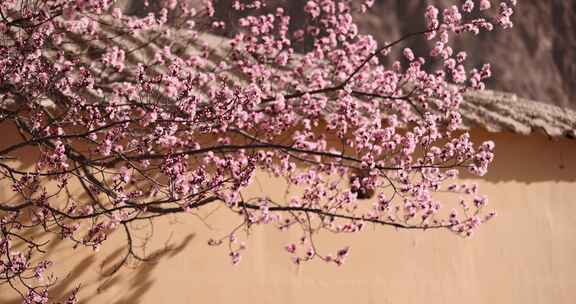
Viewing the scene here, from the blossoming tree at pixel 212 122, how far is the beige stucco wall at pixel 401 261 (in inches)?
6.1

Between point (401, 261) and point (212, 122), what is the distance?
2705 mm

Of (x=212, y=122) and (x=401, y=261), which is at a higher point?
(x=212, y=122)

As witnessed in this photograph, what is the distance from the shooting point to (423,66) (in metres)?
7.78

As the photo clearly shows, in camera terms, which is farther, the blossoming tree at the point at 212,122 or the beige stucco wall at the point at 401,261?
the beige stucco wall at the point at 401,261

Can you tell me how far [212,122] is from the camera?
505 cm

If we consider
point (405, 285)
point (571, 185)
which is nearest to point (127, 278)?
point (405, 285)

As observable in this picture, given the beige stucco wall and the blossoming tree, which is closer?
the blossoming tree

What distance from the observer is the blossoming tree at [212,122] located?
5.09m

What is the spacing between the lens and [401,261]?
23.2 ft

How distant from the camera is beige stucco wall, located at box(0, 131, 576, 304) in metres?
6.19

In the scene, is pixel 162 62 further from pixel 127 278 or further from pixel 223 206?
pixel 127 278

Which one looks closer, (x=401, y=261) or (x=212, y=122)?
(x=212, y=122)

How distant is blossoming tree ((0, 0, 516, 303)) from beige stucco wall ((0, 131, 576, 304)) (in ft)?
0.51

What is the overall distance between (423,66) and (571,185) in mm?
A: 1859
